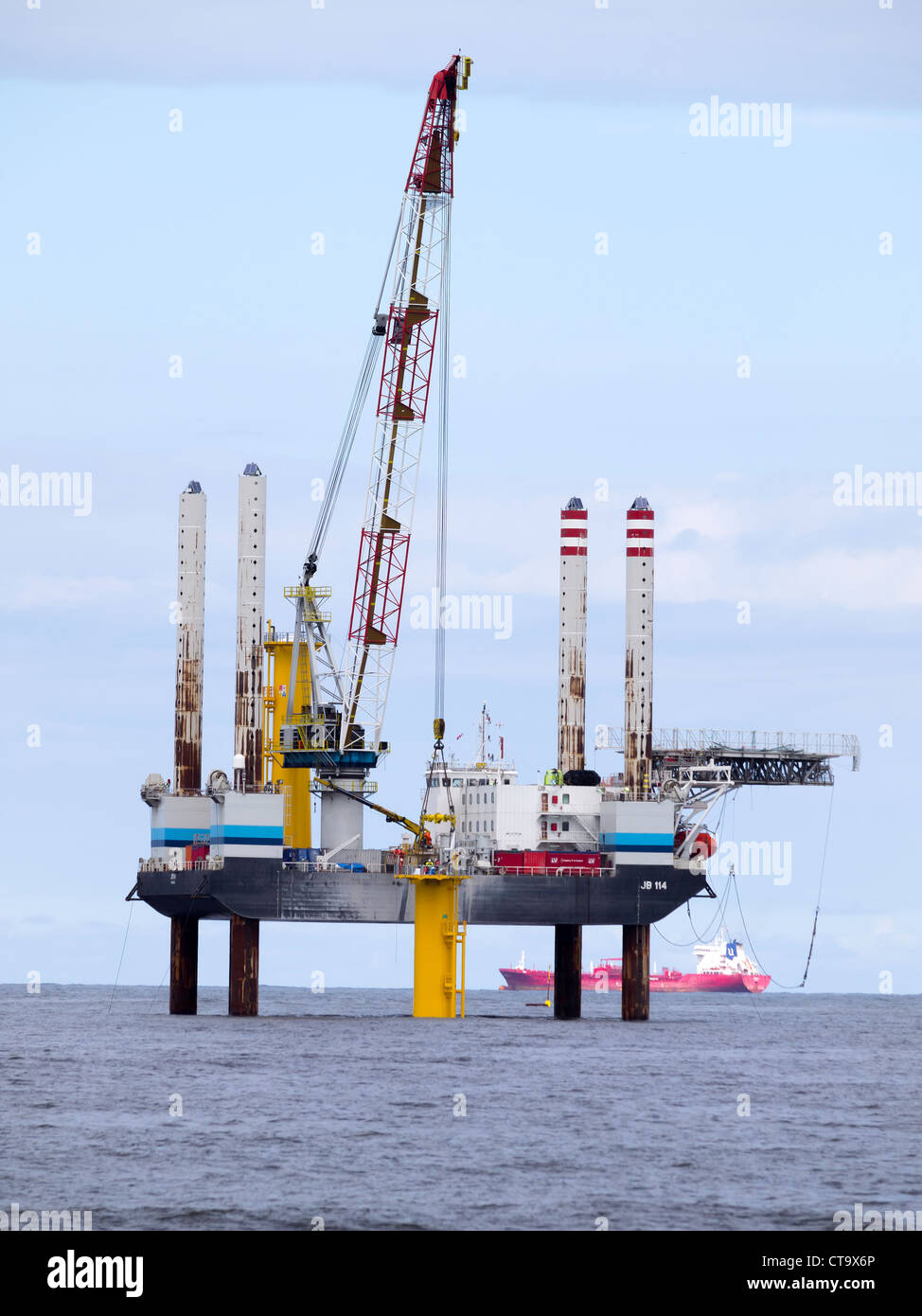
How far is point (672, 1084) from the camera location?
8112 cm

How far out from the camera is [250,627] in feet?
342

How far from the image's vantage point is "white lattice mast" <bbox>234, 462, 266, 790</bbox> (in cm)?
10331

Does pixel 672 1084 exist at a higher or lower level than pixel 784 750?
lower

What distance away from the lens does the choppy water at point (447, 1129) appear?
50.9 metres

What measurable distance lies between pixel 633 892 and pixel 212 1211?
5788 centimetres

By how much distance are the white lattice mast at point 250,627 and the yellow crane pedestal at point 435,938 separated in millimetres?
9421

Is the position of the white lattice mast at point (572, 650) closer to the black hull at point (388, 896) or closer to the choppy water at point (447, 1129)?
the black hull at point (388, 896)

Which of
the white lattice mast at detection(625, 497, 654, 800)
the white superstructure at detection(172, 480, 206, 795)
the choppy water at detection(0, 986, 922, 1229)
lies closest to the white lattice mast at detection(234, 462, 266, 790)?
the white superstructure at detection(172, 480, 206, 795)

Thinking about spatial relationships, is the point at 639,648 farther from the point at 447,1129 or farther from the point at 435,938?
the point at 447,1129

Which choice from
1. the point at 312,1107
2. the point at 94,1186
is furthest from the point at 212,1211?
the point at 312,1107

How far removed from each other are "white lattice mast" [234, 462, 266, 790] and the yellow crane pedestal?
9421mm

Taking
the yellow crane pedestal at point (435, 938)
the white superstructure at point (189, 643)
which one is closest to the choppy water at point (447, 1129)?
the yellow crane pedestal at point (435, 938)

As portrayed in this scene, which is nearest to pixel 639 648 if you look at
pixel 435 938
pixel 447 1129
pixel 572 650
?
pixel 572 650
